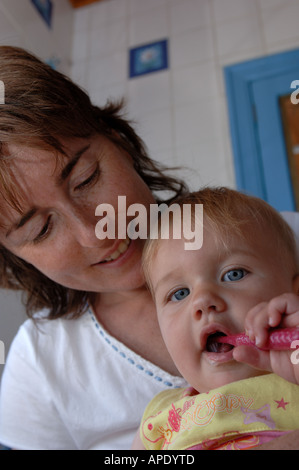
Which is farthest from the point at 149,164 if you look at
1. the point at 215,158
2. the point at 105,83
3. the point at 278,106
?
the point at 105,83

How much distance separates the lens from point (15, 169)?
27.2 inches

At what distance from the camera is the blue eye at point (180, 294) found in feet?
2.07

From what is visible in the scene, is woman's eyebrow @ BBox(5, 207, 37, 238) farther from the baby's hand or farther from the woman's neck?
the baby's hand

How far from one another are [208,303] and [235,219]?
0.16 m

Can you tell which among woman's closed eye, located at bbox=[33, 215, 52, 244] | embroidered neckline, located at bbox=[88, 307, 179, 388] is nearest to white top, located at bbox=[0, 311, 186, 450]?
embroidered neckline, located at bbox=[88, 307, 179, 388]

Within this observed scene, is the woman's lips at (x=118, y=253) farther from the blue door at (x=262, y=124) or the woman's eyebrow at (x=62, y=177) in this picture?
the blue door at (x=262, y=124)

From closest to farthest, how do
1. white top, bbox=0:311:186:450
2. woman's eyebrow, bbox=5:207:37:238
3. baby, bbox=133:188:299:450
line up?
baby, bbox=133:188:299:450, woman's eyebrow, bbox=5:207:37:238, white top, bbox=0:311:186:450

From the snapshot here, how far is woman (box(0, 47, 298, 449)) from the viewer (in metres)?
0.71

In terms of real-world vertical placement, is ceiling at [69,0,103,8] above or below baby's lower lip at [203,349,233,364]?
above

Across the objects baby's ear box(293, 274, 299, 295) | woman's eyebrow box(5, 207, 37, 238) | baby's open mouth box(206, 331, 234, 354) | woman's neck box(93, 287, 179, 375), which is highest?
woman's eyebrow box(5, 207, 37, 238)

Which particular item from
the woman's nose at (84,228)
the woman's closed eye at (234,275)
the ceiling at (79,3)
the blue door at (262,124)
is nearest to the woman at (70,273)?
the woman's nose at (84,228)

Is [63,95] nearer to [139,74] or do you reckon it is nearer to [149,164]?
[149,164]

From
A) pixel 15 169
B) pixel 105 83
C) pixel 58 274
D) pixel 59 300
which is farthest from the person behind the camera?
pixel 105 83

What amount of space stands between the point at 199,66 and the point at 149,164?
4.45ft
